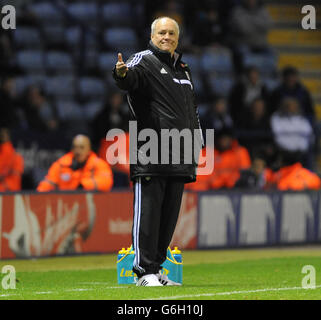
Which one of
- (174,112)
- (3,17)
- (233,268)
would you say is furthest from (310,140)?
(174,112)

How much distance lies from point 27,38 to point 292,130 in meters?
5.27

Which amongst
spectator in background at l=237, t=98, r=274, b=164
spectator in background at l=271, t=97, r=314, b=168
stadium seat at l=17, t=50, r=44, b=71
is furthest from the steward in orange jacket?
stadium seat at l=17, t=50, r=44, b=71

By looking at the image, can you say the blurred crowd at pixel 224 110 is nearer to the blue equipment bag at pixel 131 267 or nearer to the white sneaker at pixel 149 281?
the blue equipment bag at pixel 131 267

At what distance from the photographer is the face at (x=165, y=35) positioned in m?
8.73

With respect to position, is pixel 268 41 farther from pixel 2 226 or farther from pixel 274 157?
pixel 2 226

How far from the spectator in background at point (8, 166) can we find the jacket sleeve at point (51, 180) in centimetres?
89

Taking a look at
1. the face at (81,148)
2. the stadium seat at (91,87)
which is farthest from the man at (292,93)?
the face at (81,148)

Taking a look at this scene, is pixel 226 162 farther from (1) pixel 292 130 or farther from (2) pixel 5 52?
(2) pixel 5 52

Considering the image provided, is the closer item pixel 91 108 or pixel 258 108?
pixel 91 108

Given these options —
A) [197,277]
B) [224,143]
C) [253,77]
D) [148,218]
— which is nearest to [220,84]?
[253,77]

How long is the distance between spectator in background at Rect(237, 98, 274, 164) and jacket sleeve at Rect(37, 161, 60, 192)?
4.92 meters

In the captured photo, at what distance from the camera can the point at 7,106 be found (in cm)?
1706

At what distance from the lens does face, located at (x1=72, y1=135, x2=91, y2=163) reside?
15141mm

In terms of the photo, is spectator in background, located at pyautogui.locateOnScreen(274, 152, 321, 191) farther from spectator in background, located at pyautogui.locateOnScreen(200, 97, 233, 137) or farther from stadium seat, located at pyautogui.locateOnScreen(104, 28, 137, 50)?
stadium seat, located at pyautogui.locateOnScreen(104, 28, 137, 50)
